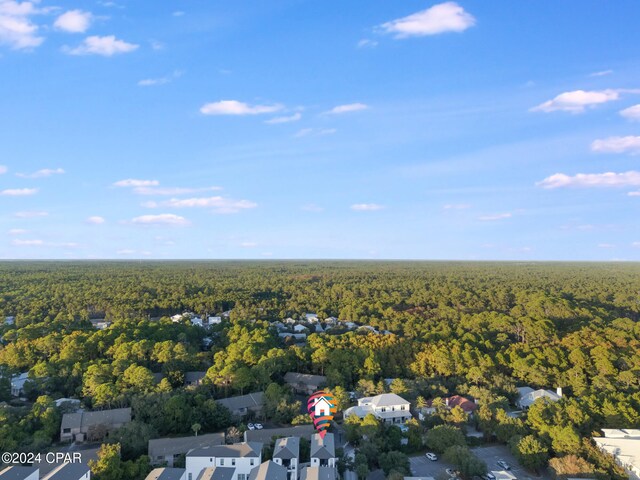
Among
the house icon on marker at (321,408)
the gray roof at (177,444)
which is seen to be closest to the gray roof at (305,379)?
the house icon on marker at (321,408)

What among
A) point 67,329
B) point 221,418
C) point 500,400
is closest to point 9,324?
point 67,329

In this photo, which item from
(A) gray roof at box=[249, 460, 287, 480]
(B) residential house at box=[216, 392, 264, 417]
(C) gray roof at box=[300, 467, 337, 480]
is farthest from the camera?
(B) residential house at box=[216, 392, 264, 417]

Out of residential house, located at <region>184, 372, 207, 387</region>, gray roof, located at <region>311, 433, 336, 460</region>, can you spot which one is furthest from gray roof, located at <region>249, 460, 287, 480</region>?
residential house, located at <region>184, 372, 207, 387</region>

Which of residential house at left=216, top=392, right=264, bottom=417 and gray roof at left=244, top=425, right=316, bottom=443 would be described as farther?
residential house at left=216, top=392, right=264, bottom=417

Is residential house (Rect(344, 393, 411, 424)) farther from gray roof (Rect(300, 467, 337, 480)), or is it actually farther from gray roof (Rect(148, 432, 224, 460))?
gray roof (Rect(148, 432, 224, 460))

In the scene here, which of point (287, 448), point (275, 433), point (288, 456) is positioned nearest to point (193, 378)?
point (275, 433)

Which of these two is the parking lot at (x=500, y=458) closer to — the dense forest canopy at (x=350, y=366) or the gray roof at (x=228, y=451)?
the dense forest canopy at (x=350, y=366)

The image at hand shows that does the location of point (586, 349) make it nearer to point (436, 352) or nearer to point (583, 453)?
point (436, 352)
